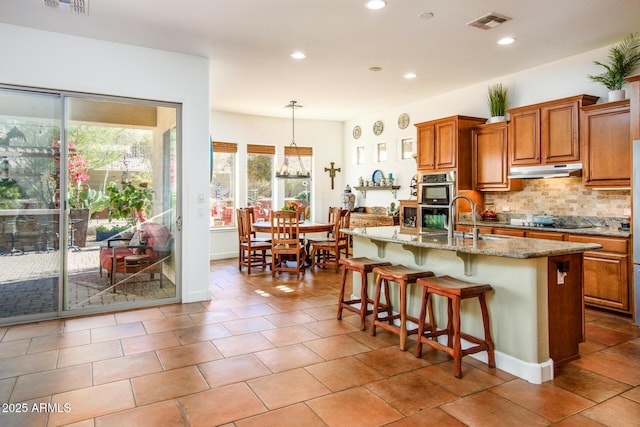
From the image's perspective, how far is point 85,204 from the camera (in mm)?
4309

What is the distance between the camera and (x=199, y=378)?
276cm

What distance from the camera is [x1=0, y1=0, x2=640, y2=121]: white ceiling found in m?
3.54

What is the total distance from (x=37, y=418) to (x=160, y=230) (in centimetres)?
266

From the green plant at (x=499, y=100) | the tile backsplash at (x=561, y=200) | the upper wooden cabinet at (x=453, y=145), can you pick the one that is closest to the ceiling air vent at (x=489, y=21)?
the green plant at (x=499, y=100)

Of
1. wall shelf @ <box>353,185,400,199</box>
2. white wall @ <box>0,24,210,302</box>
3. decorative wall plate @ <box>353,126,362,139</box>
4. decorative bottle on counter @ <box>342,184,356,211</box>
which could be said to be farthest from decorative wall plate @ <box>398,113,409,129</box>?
white wall @ <box>0,24,210,302</box>

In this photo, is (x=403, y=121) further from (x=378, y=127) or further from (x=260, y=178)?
(x=260, y=178)

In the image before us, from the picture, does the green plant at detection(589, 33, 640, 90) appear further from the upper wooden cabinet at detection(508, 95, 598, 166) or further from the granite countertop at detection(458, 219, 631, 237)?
the granite countertop at detection(458, 219, 631, 237)

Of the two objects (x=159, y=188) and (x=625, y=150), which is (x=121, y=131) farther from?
(x=625, y=150)

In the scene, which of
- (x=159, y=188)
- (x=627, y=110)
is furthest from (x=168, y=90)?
(x=627, y=110)

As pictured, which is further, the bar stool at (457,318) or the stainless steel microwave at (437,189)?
the stainless steel microwave at (437,189)

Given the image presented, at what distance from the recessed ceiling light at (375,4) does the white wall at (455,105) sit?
281 cm

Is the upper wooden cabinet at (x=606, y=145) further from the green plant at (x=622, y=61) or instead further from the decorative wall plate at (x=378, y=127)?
the decorative wall plate at (x=378, y=127)

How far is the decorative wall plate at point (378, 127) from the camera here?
26.2 feet

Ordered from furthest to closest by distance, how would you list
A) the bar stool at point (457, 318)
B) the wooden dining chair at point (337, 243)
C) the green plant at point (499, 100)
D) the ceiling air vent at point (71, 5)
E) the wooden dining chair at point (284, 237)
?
the wooden dining chair at point (337, 243) → the wooden dining chair at point (284, 237) → the green plant at point (499, 100) → the ceiling air vent at point (71, 5) → the bar stool at point (457, 318)
